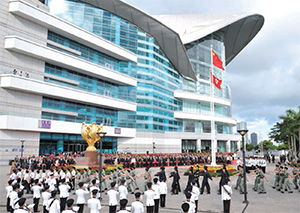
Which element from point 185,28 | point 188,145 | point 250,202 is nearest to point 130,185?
point 250,202

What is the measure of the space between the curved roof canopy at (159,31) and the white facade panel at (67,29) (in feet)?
25.7

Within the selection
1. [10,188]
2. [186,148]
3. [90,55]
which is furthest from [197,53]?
[10,188]

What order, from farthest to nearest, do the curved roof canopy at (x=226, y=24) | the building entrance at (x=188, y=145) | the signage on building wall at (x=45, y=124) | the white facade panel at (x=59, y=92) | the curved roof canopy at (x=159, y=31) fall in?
1. the curved roof canopy at (x=226, y=24)
2. the building entrance at (x=188, y=145)
3. the curved roof canopy at (x=159, y=31)
4. the signage on building wall at (x=45, y=124)
5. the white facade panel at (x=59, y=92)

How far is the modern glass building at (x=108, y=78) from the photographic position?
115 ft

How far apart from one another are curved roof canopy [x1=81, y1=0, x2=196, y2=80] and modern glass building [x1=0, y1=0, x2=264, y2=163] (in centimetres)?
23

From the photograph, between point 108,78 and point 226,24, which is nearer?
point 108,78

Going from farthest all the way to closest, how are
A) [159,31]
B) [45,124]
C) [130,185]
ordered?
[159,31] → [45,124] → [130,185]

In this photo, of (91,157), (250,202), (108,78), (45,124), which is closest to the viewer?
(250,202)

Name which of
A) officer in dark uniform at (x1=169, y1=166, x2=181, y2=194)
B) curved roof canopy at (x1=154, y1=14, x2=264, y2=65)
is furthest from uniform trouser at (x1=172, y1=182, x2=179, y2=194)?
curved roof canopy at (x1=154, y1=14, x2=264, y2=65)

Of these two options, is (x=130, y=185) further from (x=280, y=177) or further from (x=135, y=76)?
(x=135, y=76)

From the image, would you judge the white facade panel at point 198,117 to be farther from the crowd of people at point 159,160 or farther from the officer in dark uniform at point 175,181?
the officer in dark uniform at point 175,181

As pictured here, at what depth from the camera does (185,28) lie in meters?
75.9

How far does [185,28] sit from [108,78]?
126 ft

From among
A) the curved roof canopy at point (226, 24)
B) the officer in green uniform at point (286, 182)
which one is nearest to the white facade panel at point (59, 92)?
the curved roof canopy at point (226, 24)
